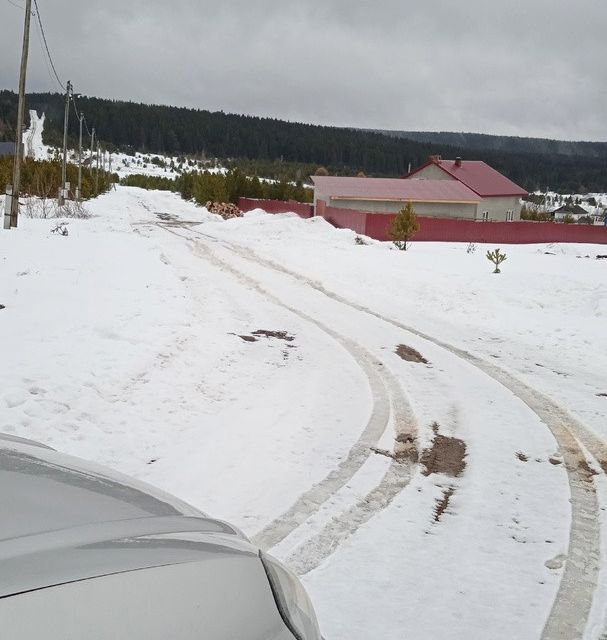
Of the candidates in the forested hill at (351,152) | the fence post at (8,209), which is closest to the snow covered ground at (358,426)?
the fence post at (8,209)

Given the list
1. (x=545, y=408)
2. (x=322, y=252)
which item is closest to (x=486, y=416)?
(x=545, y=408)

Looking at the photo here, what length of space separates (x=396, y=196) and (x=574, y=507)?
165ft

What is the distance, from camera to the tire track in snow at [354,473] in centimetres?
373

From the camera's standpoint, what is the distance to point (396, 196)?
52.9 m

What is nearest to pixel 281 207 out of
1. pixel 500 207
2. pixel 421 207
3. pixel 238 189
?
pixel 238 189

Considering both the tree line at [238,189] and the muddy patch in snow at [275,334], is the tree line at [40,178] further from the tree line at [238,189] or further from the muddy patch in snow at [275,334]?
the muddy patch in snow at [275,334]

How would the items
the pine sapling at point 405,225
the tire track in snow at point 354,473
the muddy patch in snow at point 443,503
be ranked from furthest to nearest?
the pine sapling at point 405,225, the muddy patch in snow at point 443,503, the tire track in snow at point 354,473

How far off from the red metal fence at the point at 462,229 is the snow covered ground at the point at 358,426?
924 inches

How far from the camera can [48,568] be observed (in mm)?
1375

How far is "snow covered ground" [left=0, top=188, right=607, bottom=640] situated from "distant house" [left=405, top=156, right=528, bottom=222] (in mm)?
47989

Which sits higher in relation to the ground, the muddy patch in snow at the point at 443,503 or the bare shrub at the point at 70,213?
the bare shrub at the point at 70,213

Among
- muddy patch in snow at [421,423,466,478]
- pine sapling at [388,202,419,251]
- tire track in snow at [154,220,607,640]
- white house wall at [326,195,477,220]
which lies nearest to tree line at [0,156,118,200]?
white house wall at [326,195,477,220]

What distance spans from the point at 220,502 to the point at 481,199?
182ft

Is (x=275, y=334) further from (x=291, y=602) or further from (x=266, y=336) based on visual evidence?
(x=291, y=602)
